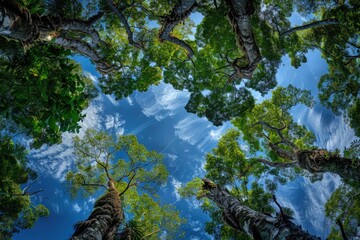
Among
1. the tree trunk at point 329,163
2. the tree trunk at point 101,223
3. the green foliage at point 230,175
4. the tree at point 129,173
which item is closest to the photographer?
the tree trunk at point 101,223

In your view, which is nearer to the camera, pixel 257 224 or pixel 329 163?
pixel 257 224

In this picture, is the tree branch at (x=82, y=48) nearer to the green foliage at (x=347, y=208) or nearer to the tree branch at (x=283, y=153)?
the tree branch at (x=283, y=153)

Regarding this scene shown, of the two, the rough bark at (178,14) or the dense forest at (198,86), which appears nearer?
the dense forest at (198,86)

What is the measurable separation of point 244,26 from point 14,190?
10.9m

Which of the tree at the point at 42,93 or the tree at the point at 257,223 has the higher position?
the tree at the point at 42,93

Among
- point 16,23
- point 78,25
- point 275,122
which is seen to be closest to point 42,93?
point 16,23

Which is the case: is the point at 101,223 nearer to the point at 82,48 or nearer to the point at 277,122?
the point at 82,48

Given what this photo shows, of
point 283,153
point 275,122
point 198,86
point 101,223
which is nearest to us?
point 101,223

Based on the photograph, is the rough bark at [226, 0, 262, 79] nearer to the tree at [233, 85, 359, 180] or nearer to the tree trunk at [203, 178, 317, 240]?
the tree trunk at [203, 178, 317, 240]

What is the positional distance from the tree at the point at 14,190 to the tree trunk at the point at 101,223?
1.17 meters

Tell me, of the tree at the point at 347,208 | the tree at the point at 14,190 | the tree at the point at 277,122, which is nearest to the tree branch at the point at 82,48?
the tree at the point at 14,190

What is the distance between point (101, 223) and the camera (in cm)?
551

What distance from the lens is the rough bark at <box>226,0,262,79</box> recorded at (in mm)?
6469

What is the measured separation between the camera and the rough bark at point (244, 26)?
6.47 metres
